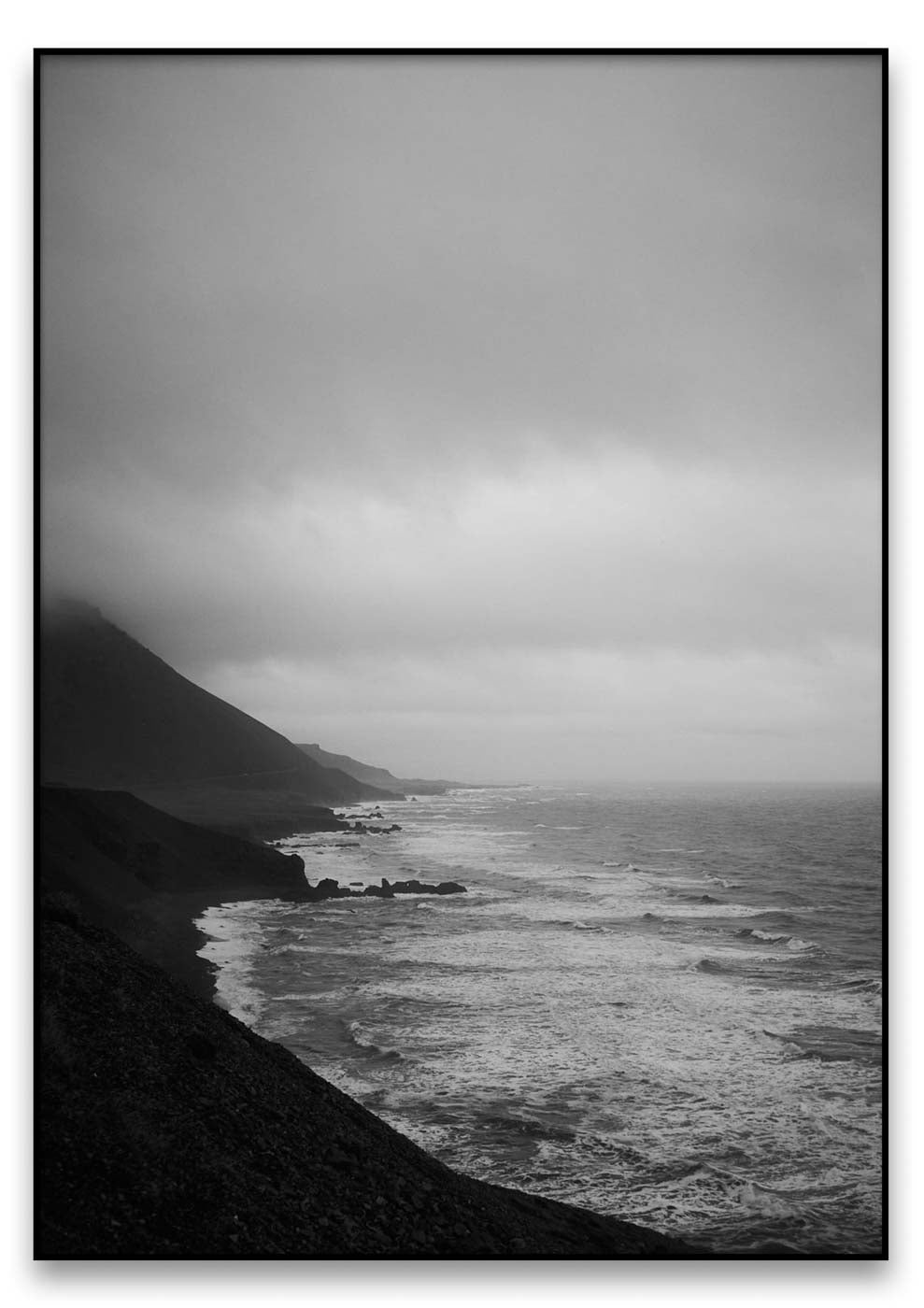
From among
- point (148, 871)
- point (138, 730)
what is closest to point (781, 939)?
point (148, 871)

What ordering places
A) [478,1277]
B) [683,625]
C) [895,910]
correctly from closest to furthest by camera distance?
[478,1277] < [895,910] < [683,625]

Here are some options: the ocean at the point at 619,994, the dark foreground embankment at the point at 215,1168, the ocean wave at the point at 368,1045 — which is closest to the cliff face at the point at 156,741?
the ocean at the point at 619,994

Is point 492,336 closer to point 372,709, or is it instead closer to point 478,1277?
point 372,709

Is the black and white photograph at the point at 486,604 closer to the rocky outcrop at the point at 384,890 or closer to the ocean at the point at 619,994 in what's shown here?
the ocean at the point at 619,994

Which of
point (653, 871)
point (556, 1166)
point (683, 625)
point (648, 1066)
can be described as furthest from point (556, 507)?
point (556, 1166)

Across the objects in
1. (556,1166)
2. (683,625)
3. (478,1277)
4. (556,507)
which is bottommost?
(478,1277)

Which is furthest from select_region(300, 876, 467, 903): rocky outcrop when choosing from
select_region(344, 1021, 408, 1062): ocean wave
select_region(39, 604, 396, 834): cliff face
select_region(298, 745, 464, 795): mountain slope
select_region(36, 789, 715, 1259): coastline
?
select_region(36, 789, 715, 1259): coastline

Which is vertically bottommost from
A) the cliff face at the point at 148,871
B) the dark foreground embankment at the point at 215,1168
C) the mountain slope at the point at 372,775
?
the dark foreground embankment at the point at 215,1168
